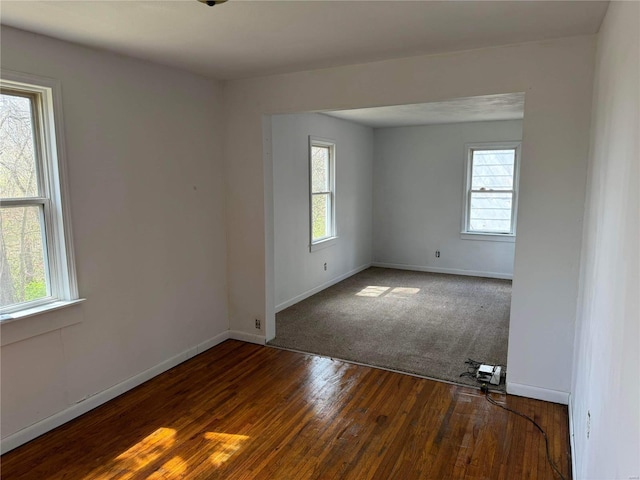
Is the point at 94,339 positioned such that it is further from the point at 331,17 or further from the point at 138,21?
the point at 331,17

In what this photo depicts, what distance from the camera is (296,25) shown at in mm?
2408

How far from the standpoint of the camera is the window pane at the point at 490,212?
21.7 ft

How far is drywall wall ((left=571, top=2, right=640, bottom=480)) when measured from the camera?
1.14 metres

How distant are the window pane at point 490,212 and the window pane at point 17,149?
596 cm

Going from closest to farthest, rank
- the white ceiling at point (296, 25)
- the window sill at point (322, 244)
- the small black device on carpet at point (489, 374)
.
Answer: the white ceiling at point (296, 25)
the small black device on carpet at point (489, 374)
the window sill at point (322, 244)

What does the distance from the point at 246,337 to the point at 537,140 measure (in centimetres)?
299

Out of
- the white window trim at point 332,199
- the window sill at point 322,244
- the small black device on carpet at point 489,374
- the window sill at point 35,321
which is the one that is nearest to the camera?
the window sill at point 35,321

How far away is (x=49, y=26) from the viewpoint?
236cm

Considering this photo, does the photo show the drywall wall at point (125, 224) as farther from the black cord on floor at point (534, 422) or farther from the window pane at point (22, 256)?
the black cord on floor at point (534, 422)

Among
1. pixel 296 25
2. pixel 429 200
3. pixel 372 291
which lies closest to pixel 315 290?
pixel 372 291

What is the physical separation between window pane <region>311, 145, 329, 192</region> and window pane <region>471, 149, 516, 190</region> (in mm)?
2442

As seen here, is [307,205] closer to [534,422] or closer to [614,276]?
[534,422]

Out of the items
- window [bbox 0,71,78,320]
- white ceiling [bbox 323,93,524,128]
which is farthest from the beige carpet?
white ceiling [bbox 323,93,524,128]

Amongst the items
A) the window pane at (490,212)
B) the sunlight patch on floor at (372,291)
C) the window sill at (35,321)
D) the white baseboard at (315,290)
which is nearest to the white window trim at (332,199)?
the white baseboard at (315,290)
